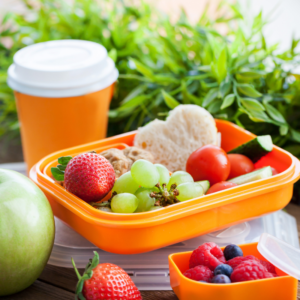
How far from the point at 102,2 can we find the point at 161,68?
0.47m

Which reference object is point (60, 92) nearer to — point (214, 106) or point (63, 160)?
point (63, 160)

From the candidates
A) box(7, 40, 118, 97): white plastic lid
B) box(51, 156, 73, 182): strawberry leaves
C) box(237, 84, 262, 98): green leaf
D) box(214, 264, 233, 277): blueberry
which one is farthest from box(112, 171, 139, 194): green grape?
box(237, 84, 262, 98): green leaf

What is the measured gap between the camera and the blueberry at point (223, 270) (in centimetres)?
57

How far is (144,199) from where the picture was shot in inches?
27.2

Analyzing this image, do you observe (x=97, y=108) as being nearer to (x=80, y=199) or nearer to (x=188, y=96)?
(x=188, y=96)

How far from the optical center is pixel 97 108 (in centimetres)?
109

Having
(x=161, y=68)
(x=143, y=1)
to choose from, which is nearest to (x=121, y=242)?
(x=161, y=68)

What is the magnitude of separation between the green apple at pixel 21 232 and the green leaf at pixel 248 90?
0.65 metres

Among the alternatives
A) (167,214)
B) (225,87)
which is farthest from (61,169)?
(225,87)

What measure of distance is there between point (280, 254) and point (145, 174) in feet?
0.85

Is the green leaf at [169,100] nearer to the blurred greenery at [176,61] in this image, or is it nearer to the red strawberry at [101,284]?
the blurred greenery at [176,61]

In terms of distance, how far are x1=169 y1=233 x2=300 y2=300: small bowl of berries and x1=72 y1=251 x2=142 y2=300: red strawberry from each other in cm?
9

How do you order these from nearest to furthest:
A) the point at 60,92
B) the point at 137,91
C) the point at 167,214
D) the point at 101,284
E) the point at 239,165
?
the point at 101,284
the point at 167,214
the point at 239,165
the point at 60,92
the point at 137,91

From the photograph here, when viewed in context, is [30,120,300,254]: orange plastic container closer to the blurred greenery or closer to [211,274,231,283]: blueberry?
[211,274,231,283]: blueberry
